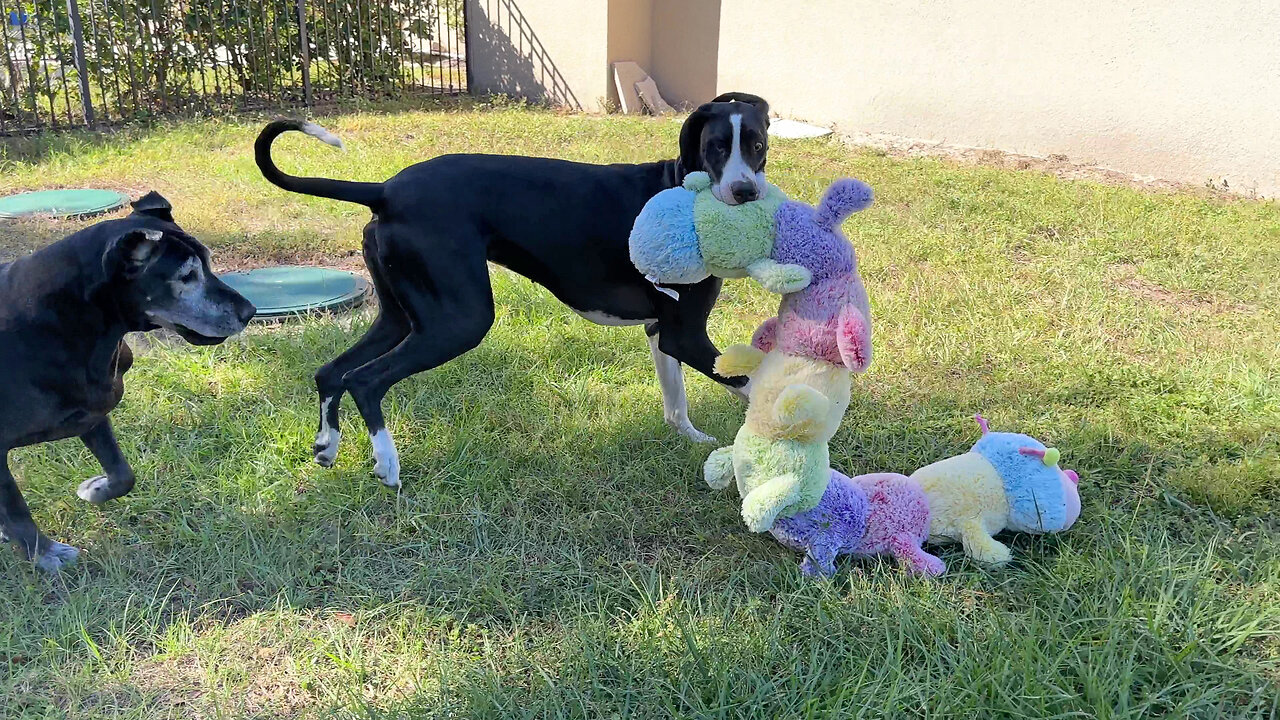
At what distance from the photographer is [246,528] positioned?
9.09 ft

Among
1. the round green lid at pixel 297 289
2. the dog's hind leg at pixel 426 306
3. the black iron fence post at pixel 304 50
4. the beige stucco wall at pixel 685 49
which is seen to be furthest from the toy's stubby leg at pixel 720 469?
the black iron fence post at pixel 304 50

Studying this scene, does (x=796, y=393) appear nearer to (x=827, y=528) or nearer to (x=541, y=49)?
(x=827, y=528)

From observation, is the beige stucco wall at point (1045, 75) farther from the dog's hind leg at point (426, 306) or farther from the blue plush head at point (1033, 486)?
the dog's hind leg at point (426, 306)

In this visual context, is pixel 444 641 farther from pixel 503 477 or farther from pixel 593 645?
pixel 503 477

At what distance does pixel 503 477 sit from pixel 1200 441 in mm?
2467

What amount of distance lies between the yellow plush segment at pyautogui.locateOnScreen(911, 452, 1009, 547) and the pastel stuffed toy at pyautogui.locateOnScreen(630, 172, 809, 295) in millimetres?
759

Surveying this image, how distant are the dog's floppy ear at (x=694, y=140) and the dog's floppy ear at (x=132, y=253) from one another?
1613mm

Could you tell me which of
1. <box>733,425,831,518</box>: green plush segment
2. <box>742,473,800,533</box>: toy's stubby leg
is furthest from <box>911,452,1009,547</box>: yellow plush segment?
<box>742,473,800,533</box>: toy's stubby leg

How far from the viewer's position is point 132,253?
2.36m

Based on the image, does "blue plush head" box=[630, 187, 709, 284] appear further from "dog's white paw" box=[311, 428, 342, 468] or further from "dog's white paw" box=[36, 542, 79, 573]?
"dog's white paw" box=[36, 542, 79, 573]

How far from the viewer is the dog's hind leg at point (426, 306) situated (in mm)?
2844

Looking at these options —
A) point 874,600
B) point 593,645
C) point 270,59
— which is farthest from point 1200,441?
point 270,59

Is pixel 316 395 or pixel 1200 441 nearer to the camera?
pixel 1200 441

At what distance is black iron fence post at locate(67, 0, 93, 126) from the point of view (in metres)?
8.84
